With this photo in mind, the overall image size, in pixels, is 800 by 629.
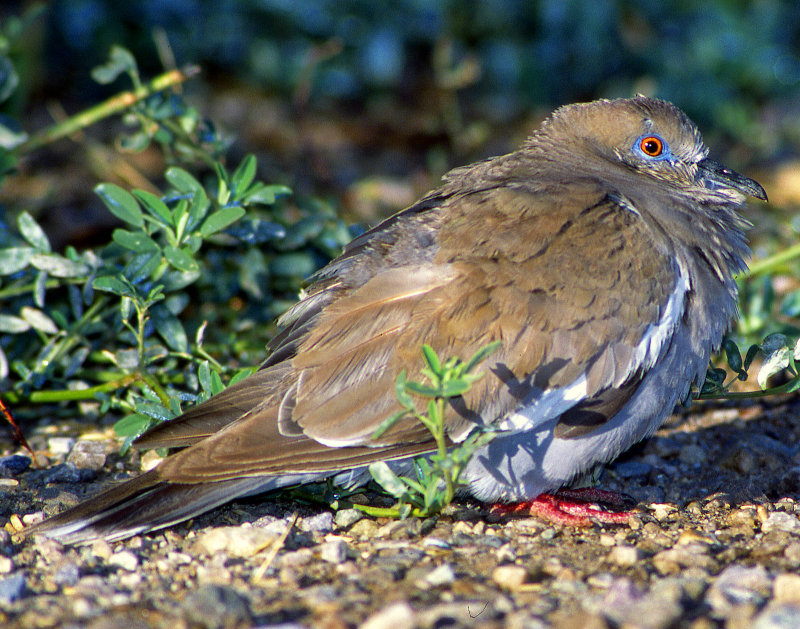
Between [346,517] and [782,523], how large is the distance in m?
1.60

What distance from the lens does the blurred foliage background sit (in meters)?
6.60

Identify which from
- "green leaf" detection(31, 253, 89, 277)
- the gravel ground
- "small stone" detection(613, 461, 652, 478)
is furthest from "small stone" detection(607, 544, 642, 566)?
"green leaf" detection(31, 253, 89, 277)

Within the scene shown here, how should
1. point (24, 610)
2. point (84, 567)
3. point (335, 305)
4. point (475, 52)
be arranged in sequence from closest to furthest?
point (24, 610)
point (84, 567)
point (335, 305)
point (475, 52)

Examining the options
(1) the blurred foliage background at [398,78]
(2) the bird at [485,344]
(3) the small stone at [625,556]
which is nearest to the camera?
(3) the small stone at [625,556]

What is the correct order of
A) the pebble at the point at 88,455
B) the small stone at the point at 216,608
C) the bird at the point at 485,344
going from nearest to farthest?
1. the small stone at the point at 216,608
2. the bird at the point at 485,344
3. the pebble at the point at 88,455

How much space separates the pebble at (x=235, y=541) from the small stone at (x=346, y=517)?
0.31 m

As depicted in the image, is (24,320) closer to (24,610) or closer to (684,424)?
(24,610)

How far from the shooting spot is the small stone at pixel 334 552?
3.02 meters

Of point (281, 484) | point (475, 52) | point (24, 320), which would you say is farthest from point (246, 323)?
point (475, 52)

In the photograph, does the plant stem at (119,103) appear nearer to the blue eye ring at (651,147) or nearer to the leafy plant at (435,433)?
the blue eye ring at (651,147)

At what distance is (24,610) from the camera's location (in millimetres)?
2678

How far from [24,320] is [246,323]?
108 cm

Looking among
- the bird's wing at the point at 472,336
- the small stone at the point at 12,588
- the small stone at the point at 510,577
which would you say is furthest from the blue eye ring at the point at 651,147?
the small stone at the point at 12,588

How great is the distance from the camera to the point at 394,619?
8.04 feet
